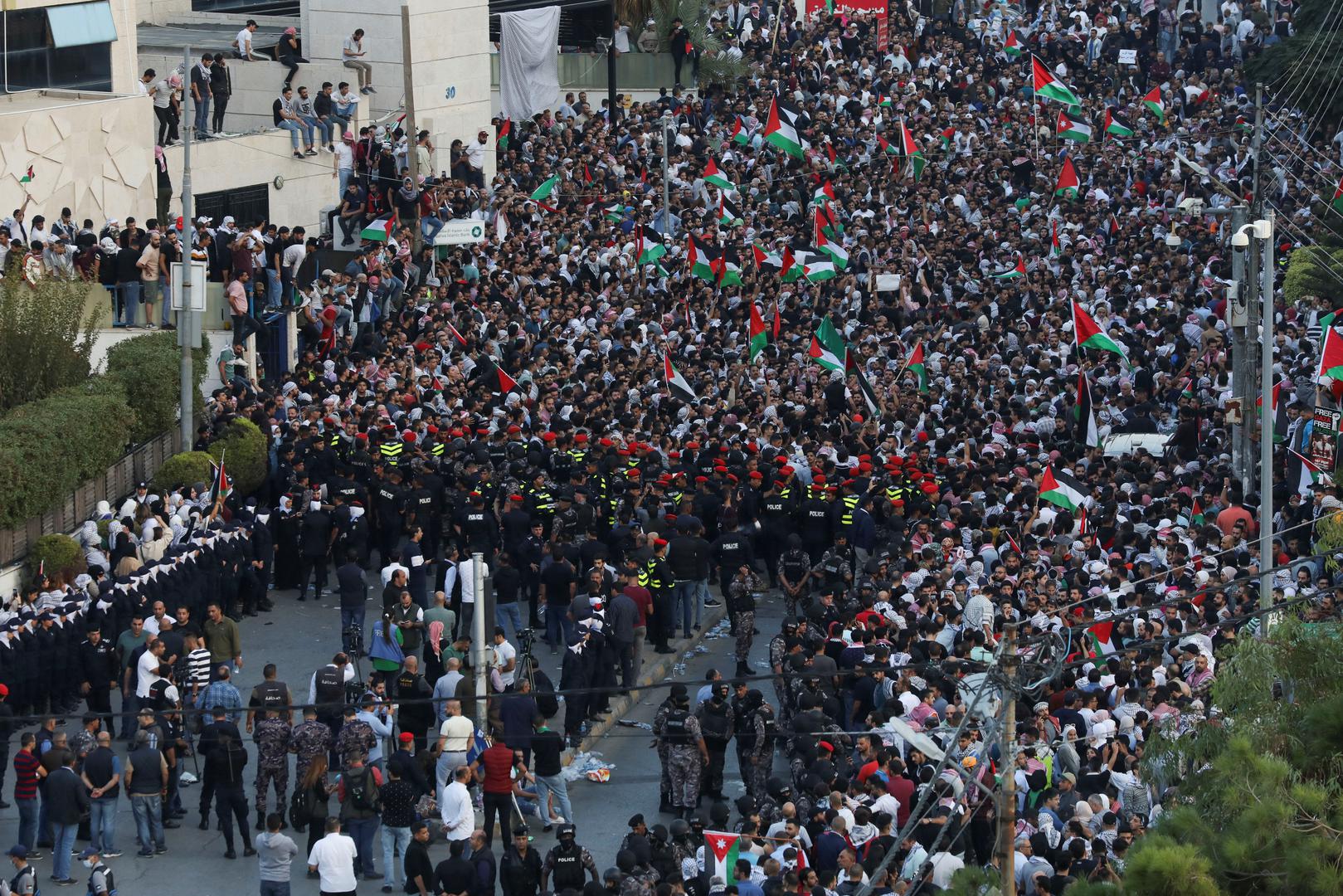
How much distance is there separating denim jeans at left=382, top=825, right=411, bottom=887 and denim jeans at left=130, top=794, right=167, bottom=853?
196cm

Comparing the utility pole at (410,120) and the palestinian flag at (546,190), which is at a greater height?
the utility pole at (410,120)

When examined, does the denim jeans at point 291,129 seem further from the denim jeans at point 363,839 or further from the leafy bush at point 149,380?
the denim jeans at point 363,839

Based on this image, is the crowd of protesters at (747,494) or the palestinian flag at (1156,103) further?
the palestinian flag at (1156,103)

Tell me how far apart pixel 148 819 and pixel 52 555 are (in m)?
6.29

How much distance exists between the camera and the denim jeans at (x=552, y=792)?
2041 cm

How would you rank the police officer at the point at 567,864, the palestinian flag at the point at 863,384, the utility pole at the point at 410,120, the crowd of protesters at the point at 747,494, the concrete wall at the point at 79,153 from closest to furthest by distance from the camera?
the police officer at the point at 567,864 < the crowd of protesters at the point at 747,494 < the palestinian flag at the point at 863,384 < the concrete wall at the point at 79,153 < the utility pole at the point at 410,120

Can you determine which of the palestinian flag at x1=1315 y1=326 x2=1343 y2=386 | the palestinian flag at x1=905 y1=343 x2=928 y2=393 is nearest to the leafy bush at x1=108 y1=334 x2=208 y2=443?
the palestinian flag at x1=905 y1=343 x2=928 y2=393

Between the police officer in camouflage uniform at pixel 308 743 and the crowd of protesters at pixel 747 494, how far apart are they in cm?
3

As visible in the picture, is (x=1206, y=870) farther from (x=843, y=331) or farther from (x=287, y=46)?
(x=287, y=46)

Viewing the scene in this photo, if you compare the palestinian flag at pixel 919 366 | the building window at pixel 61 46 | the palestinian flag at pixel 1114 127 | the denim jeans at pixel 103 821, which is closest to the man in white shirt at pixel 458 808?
the denim jeans at pixel 103 821

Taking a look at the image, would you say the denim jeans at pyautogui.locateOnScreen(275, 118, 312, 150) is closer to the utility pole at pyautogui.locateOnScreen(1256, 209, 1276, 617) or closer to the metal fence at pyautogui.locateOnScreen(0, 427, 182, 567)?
the metal fence at pyautogui.locateOnScreen(0, 427, 182, 567)

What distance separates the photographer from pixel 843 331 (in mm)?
34594

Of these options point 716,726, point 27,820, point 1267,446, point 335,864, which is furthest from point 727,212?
point 335,864

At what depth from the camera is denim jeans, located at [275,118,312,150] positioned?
129 feet
